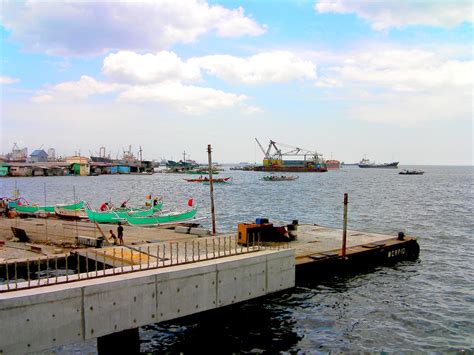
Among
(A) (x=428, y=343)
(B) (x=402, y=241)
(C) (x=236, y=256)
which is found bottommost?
(A) (x=428, y=343)

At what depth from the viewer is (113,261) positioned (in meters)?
16.3

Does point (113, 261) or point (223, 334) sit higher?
point (113, 261)

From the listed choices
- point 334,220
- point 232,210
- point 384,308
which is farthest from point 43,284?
point 232,210

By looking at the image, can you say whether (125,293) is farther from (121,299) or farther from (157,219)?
(157,219)

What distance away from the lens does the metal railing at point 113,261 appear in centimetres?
1377

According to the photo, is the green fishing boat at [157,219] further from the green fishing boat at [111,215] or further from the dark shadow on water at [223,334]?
the dark shadow on water at [223,334]

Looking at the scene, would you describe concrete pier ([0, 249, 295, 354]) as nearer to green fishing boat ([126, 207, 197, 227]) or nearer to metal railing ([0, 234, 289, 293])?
metal railing ([0, 234, 289, 293])

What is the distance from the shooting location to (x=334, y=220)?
59.5 meters

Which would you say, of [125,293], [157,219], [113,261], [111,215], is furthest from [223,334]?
[111,215]

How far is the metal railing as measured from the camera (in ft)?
45.2

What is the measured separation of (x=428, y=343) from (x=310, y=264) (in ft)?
22.9

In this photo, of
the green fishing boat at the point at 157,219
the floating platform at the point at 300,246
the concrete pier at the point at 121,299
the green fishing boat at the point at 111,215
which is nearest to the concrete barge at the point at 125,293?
the concrete pier at the point at 121,299

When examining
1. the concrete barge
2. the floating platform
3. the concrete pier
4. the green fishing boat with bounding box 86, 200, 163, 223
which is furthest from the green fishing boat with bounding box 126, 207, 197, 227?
the concrete pier

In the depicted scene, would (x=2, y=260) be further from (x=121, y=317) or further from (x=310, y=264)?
(x=310, y=264)
